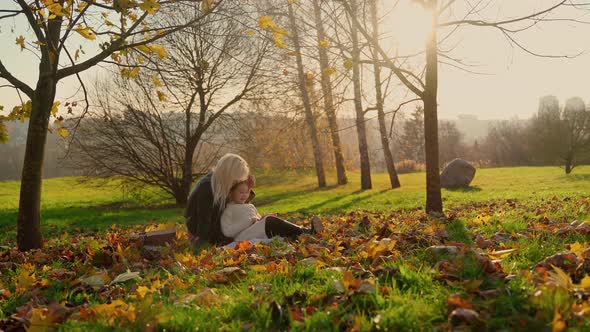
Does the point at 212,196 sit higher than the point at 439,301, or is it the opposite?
the point at 212,196

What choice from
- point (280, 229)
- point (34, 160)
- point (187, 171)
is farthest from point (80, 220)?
point (280, 229)

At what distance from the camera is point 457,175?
2294 cm

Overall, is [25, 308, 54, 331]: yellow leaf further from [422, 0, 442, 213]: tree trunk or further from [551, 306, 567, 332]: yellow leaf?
[422, 0, 442, 213]: tree trunk

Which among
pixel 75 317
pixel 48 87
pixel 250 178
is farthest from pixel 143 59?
pixel 75 317

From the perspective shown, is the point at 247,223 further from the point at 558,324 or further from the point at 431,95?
the point at 431,95

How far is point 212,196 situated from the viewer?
5574mm

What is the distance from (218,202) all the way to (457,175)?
19.8 m

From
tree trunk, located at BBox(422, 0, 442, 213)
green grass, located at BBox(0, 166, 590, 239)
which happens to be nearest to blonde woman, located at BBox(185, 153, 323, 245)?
tree trunk, located at BBox(422, 0, 442, 213)

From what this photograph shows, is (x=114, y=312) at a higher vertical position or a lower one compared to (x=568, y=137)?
lower

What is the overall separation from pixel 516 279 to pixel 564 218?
421cm

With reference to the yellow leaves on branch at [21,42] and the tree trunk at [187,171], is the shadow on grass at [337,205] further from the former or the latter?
the yellow leaves on branch at [21,42]

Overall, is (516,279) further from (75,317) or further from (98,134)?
(98,134)

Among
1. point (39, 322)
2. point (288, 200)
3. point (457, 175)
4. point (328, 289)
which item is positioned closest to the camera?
point (39, 322)

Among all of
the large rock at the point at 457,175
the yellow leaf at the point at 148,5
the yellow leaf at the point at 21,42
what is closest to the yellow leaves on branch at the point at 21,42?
the yellow leaf at the point at 21,42
